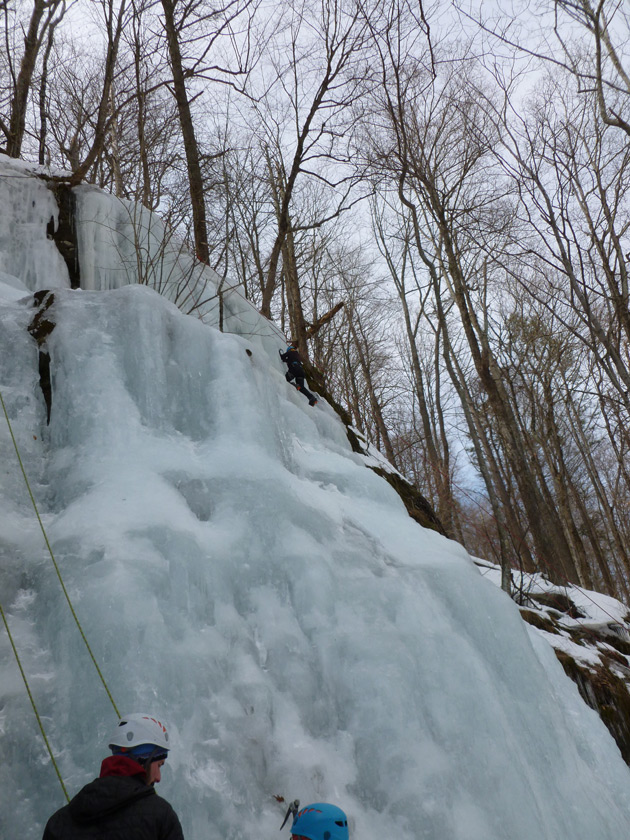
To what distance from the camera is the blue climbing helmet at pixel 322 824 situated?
178 cm

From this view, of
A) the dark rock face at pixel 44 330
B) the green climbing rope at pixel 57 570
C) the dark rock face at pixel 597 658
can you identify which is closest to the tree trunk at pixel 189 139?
the dark rock face at pixel 44 330

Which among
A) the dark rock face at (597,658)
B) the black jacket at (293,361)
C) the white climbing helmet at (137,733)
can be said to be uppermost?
the black jacket at (293,361)

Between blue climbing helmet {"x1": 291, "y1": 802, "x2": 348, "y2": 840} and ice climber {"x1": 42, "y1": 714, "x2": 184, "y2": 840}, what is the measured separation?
61 centimetres

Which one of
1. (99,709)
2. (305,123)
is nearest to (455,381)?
(305,123)

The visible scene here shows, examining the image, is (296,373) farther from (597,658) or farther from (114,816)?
(114,816)

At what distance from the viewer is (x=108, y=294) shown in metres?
3.63

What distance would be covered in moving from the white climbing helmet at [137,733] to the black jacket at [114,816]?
0.12 metres

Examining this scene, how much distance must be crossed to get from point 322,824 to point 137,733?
2.54 ft

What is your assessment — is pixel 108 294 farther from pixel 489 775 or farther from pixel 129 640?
pixel 489 775

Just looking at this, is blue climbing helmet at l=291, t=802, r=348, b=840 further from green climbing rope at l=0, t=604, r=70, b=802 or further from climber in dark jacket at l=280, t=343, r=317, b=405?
climber in dark jacket at l=280, t=343, r=317, b=405

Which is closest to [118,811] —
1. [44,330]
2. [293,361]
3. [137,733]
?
[137,733]

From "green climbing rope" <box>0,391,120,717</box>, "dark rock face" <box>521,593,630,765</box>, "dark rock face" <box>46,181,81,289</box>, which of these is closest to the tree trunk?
"dark rock face" <box>46,181,81,289</box>

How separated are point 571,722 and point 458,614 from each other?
1043 millimetres

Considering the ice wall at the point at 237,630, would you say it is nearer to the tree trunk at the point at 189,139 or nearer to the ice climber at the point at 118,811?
the ice climber at the point at 118,811
